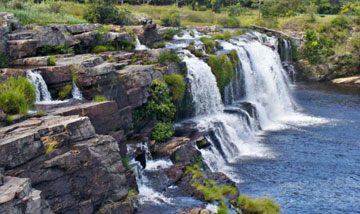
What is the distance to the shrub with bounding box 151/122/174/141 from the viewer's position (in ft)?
78.6

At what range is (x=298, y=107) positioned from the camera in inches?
1539

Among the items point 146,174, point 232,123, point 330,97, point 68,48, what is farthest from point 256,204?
point 330,97

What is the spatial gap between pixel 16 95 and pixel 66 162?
3718 millimetres

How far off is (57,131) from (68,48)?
1233 centimetres

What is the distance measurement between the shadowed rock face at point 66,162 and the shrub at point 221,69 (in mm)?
16081

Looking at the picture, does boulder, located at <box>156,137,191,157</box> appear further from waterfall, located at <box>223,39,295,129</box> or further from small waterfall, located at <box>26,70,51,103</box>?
waterfall, located at <box>223,39,295,129</box>

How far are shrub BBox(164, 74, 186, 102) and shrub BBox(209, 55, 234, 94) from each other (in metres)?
5.29

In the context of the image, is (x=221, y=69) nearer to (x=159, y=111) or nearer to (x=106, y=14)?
(x=159, y=111)

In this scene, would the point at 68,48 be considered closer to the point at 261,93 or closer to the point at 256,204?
the point at 256,204

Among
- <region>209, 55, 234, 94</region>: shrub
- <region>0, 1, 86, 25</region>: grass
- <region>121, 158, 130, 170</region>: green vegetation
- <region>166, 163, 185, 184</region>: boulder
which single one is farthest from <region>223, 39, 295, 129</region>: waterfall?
<region>121, 158, 130, 170</region>: green vegetation

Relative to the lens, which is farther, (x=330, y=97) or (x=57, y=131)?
(x=330, y=97)

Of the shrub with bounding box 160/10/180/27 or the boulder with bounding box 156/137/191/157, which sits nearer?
the boulder with bounding box 156/137/191/157

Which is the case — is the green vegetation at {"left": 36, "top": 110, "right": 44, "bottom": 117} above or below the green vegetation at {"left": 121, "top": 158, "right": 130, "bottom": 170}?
above

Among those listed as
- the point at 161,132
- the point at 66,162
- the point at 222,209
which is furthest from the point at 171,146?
the point at 66,162
